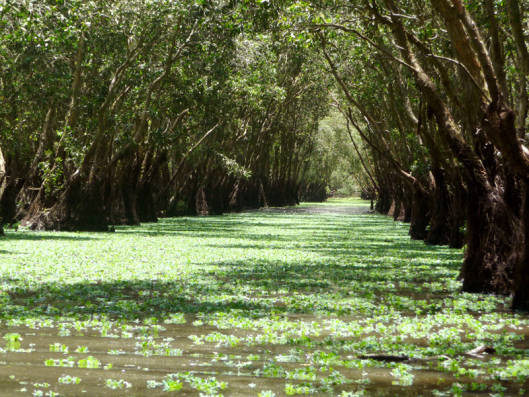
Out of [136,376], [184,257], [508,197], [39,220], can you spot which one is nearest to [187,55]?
[39,220]

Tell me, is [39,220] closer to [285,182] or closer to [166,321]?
[166,321]

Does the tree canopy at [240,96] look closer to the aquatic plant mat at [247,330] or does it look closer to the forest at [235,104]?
the forest at [235,104]

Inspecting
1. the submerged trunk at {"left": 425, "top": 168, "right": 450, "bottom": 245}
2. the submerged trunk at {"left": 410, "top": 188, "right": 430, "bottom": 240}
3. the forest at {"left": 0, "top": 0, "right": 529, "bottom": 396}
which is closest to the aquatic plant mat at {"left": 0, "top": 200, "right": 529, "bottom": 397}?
the forest at {"left": 0, "top": 0, "right": 529, "bottom": 396}

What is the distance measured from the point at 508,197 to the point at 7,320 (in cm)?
829

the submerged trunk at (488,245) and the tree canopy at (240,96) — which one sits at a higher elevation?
the tree canopy at (240,96)

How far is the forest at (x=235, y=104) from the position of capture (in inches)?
575

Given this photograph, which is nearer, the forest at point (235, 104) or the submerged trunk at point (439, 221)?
the forest at point (235, 104)

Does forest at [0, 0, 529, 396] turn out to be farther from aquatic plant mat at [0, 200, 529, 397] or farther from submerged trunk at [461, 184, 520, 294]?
aquatic plant mat at [0, 200, 529, 397]

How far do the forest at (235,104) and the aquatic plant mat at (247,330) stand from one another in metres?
0.46

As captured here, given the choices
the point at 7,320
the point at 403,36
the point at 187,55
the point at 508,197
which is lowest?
the point at 7,320

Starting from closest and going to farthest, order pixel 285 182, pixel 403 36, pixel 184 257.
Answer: pixel 403 36
pixel 184 257
pixel 285 182

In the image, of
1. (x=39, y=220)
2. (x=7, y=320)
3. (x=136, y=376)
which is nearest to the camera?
(x=136, y=376)

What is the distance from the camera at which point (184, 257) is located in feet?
71.9

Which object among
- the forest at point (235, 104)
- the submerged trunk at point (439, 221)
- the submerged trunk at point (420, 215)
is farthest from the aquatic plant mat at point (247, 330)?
the submerged trunk at point (420, 215)
